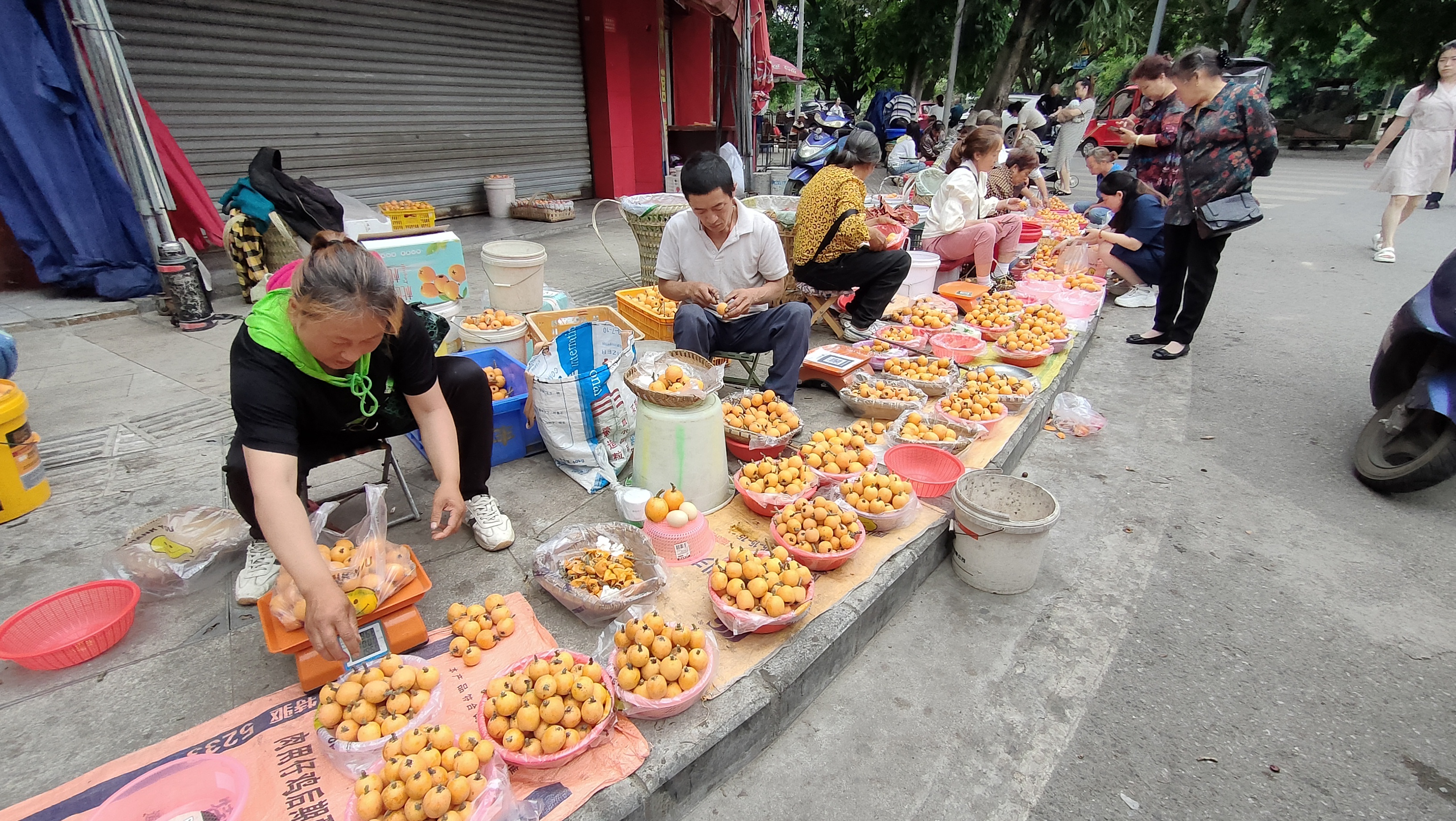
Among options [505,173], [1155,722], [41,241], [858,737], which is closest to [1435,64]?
[1155,722]

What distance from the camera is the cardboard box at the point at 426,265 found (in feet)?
14.8

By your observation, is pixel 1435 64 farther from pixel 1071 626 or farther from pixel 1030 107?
pixel 1071 626

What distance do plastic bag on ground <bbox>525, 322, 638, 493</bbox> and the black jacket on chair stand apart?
3.33m

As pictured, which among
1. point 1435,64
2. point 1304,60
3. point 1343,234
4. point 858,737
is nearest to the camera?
point 858,737

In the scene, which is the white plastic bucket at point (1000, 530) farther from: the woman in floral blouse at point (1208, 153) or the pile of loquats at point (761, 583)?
the woman in floral blouse at point (1208, 153)

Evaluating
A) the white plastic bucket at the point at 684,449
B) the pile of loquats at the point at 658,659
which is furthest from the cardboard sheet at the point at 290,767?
the white plastic bucket at the point at 684,449

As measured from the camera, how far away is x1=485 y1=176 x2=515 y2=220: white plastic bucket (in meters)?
9.05

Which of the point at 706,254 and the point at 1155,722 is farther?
the point at 706,254

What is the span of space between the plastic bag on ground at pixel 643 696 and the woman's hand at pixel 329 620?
73 centimetres

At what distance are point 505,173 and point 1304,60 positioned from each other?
3456cm

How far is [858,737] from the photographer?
6.98ft

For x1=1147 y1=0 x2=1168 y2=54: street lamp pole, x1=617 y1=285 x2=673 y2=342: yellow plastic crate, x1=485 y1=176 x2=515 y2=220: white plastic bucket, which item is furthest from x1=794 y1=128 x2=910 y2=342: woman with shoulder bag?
x1=1147 y1=0 x2=1168 y2=54: street lamp pole

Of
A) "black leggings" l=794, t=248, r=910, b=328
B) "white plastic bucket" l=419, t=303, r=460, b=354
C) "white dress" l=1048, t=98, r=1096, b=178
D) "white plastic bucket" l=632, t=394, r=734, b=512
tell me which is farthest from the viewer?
"white dress" l=1048, t=98, r=1096, b=178

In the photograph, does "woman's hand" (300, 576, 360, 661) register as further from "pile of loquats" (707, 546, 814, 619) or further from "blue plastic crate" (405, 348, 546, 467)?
"blue plastic crate" (405, 348, 546, 467)
